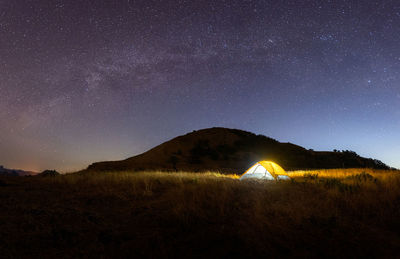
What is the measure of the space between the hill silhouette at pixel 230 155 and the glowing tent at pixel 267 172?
55.7 ft

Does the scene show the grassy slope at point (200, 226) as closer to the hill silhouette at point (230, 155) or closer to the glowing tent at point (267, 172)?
the glowing tent at point (267, 172)

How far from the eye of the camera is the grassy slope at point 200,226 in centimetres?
375

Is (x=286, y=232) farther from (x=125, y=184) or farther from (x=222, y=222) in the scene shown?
(x=125, y=184)

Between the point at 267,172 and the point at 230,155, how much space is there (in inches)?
1010

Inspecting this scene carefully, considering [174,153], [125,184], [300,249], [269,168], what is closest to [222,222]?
[300,249]

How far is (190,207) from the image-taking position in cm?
589

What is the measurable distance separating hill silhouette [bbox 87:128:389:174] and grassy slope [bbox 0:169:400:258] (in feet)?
82.8

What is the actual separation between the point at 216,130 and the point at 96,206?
46.7 m

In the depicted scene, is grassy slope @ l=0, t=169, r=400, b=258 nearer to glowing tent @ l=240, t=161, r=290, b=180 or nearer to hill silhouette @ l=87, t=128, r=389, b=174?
glowing tent @ l=240, t=161, r=290, b=180

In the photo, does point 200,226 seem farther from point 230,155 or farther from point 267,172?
point 230,155

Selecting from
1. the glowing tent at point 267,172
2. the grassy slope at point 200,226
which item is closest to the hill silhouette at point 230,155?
the glowing tent at point 267,172

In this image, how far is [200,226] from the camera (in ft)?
16.1

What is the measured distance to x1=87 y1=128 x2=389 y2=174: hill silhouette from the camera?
34.3 meters

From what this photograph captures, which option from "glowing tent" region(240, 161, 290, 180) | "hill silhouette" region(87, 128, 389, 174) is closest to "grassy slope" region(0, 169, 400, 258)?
"glowing tent" region(240, 161, 290, 180)
